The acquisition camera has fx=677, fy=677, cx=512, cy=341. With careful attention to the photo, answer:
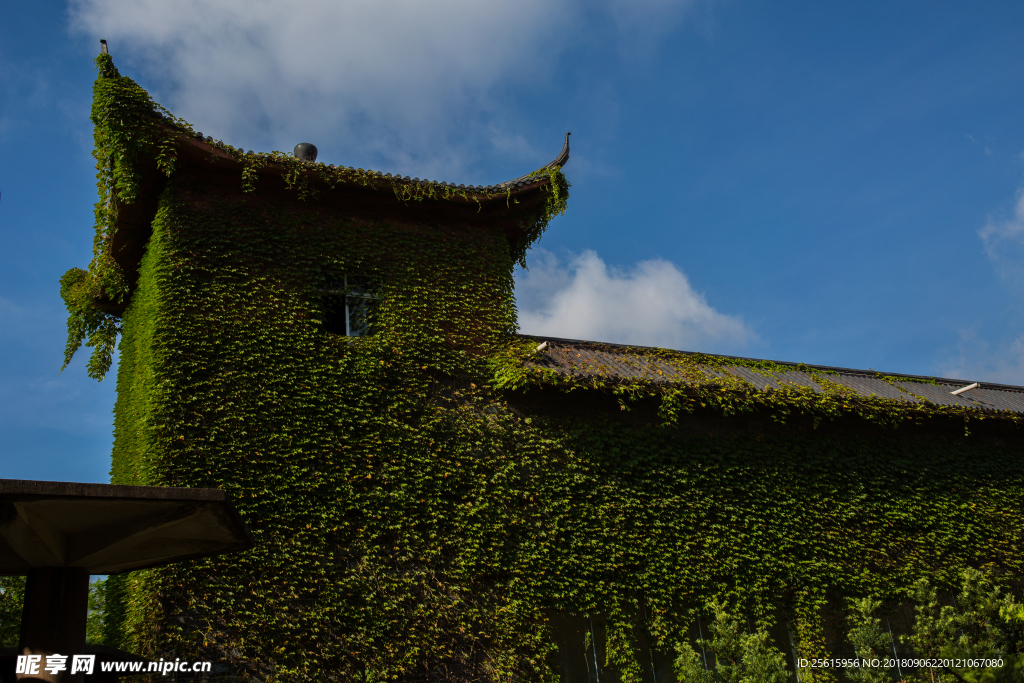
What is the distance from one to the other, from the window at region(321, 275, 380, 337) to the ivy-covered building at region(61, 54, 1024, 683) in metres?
0.03

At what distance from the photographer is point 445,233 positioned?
10836mm

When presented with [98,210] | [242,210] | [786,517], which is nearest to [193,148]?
[242,210]

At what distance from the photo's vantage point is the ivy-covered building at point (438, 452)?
784 cm

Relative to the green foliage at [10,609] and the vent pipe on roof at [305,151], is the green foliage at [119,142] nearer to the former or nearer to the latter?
the vent pipe on roof at [305,151]

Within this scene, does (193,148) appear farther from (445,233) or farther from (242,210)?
(445,233)

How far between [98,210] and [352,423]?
512 centimetres

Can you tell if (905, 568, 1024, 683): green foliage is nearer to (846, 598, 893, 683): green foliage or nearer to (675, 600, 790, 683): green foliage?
(846, 598, 893, 683): green foliage

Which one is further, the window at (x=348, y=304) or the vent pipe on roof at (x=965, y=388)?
the vent pipe on roof at (x=965, y=388)

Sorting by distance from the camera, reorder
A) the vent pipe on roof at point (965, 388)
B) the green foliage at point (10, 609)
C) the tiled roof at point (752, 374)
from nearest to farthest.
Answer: the tiled roof at point (752, 374), the green foliage at point (10, 609), the vent pipe on roof at point (965, 388)

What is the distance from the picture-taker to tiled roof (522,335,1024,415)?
1051 centimetres

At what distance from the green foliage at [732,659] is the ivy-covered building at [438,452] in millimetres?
603

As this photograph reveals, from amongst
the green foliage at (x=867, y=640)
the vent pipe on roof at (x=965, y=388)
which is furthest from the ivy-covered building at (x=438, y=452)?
the vent pipe on roof at (x=965, y=388)

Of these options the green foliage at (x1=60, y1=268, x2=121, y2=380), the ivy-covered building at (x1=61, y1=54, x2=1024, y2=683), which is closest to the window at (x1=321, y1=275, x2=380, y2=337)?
the ivy-covered building at (x1=61, y1=54, x2=1024, y2=683)

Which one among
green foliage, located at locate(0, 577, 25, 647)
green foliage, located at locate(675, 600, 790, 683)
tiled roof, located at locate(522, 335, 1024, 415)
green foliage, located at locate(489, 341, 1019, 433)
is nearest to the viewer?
green foliage, located at locate(675, 600, 790, 683)
